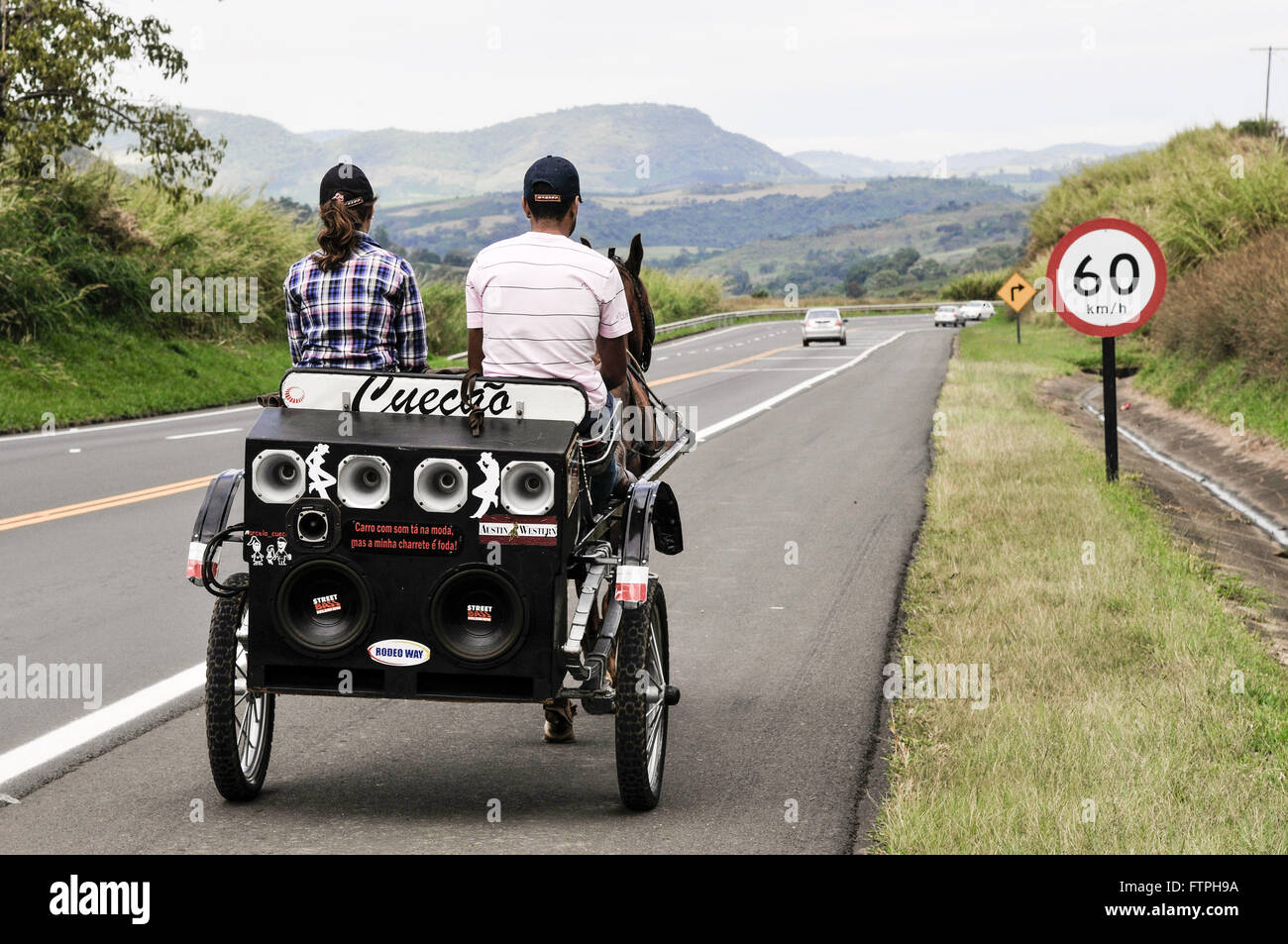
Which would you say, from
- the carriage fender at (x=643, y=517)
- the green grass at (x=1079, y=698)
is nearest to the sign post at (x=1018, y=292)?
the green grass at (x=1079, y=698)

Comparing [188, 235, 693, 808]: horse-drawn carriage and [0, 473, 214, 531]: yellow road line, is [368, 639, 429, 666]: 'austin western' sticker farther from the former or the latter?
[0, 473, 214, 531]: yellow road line

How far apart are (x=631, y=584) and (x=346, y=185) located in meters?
1.87

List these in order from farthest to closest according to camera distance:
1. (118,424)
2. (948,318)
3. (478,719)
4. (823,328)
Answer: (948,318) → (823,328) → (118,424) → (478,719)

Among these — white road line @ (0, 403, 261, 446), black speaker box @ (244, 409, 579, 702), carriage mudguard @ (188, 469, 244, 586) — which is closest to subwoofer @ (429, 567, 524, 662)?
black speaker box @ (244, 409, 579, 702)

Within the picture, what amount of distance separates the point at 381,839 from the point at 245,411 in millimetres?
20393

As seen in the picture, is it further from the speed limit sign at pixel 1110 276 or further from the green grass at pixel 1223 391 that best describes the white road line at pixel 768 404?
the speed limit sign at pixel 1110 276

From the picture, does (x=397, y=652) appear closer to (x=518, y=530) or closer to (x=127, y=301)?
(x=518, y=530)

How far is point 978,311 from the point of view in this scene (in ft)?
271

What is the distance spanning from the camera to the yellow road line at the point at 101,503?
11.6m

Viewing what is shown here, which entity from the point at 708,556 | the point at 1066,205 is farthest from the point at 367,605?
the point at 1066,205

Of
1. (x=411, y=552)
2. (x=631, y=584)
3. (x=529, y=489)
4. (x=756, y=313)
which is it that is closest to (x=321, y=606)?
(x=411, y=552)

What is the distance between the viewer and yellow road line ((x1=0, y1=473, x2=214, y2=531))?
11.6 metres

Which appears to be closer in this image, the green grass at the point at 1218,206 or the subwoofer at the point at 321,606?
the subwoofer at the point at 321,606

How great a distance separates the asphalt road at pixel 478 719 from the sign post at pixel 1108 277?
2209mm
